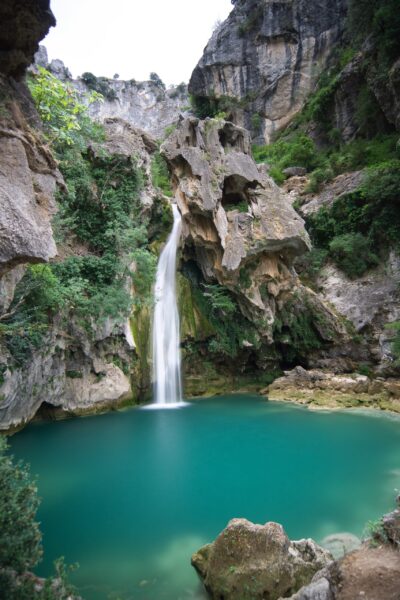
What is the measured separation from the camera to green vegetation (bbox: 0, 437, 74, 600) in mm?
3078

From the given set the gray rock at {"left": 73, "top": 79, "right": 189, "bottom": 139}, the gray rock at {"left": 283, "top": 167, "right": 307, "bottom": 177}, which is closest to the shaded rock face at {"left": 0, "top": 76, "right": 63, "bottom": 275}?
the gray rock at {"left": 283, "top": 167, "right": 307, "bottom": 177}

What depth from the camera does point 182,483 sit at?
324 inches

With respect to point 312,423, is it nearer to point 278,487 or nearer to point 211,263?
point 278,487

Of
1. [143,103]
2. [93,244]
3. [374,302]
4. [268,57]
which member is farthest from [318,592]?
[143,103]

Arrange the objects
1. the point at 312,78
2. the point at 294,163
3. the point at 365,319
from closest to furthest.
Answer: the point at 365,319
the point at 294,163
the point at 312,78

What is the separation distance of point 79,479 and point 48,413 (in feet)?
17.3

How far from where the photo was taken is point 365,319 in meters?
17.0

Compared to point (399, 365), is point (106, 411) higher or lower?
lower

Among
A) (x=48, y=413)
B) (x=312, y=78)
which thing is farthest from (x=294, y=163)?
(x=48, y=413)

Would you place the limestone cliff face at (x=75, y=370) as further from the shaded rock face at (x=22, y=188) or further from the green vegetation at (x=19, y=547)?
the green vegetation at (x=19, y=547)

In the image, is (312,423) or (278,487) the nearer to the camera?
(278,487)

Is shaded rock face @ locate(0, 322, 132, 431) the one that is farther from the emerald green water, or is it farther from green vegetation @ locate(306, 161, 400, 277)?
green vegetation @ locate(306, 161, 400, 277)

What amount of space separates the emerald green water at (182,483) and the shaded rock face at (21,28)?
715 centimetres

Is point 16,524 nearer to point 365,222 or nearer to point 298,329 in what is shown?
point 298,329
